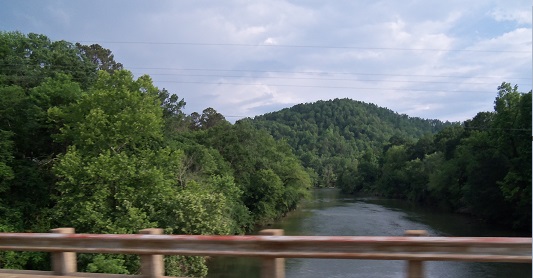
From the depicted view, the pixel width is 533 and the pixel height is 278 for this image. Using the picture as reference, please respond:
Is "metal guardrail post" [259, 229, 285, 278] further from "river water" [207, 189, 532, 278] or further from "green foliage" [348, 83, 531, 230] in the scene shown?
"green foliage" [348, 83, 531, 230]

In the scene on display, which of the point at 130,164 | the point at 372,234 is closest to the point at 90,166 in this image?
the point at 130,164

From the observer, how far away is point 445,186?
54875mm

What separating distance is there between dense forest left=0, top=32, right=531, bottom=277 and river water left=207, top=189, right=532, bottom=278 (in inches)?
93.8

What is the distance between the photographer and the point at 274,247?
4.78 m

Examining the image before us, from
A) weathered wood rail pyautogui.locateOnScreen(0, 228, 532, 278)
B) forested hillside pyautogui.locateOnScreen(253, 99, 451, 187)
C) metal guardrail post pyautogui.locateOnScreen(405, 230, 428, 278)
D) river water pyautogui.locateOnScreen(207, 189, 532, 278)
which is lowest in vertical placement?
river water pyautogui.locateOnScreen(207, 189, 532, 278)

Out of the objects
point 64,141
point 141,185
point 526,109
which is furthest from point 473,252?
point 526,109

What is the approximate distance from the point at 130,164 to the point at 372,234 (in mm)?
20707

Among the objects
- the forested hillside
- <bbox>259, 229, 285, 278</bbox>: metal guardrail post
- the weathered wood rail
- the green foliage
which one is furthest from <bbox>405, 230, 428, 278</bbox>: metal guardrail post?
the forested hillside

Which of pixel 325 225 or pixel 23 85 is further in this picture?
pixel 325 225

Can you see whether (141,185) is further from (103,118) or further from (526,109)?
(526,109)

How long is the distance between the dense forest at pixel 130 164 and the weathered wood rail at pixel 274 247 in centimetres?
905

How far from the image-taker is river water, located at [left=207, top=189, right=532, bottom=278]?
2116cm

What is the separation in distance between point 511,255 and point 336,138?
590 feet

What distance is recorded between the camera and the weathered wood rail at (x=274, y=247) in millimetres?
4273
